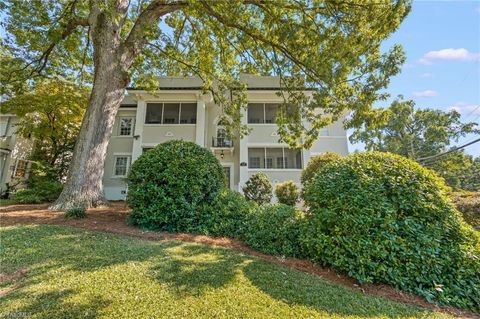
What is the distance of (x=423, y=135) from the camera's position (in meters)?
30.8

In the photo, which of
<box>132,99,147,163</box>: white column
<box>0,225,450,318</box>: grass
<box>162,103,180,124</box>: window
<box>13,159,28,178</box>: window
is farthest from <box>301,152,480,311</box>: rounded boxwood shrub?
<box>13,159,28,178</box>: window

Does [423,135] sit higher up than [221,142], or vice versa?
[423,135]

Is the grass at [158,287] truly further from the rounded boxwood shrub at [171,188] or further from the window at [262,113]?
the window at [262,113]

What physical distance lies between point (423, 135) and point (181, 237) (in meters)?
36.4

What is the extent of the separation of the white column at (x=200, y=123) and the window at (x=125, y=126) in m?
Answer: 5.07

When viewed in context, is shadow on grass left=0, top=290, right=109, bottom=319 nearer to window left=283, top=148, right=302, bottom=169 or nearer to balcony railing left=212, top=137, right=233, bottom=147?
window left=283, top=148, right=302, bottom=169

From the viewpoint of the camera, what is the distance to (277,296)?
10.3 ft

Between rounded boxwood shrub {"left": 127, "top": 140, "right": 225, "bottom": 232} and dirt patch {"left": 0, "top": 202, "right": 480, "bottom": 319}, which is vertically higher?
rounded boxwood shrub {"left": 127, "top": 140, "right": 225, "bottom": 232}

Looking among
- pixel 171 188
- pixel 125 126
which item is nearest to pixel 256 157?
pixel 171 188

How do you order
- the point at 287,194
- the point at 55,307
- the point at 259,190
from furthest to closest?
1. the point at 259,190
2. the point at 287,194
3. the point at 55,307

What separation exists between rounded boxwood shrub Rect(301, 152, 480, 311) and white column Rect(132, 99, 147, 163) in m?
13.3

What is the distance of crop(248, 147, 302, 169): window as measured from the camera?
584 inches

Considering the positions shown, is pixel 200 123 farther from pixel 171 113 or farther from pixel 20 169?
pixel 20 169

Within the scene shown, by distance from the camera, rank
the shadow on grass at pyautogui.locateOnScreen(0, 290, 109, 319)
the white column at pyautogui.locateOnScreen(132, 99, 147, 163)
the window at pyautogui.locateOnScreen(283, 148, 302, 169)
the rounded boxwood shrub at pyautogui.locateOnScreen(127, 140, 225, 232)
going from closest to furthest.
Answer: the shadow on grass at pyautogui.locateOnScreen(0, 290, 109, 319) → the rounded boxwood shrub at pyautogui.locateOnScreen(127, 140, 225, 232) → the window at pyautogui.locateOnScreen(283, 148, 302, 169) → the white column at pyautogui.locateOnScreen(132, 99, 147, 163)
